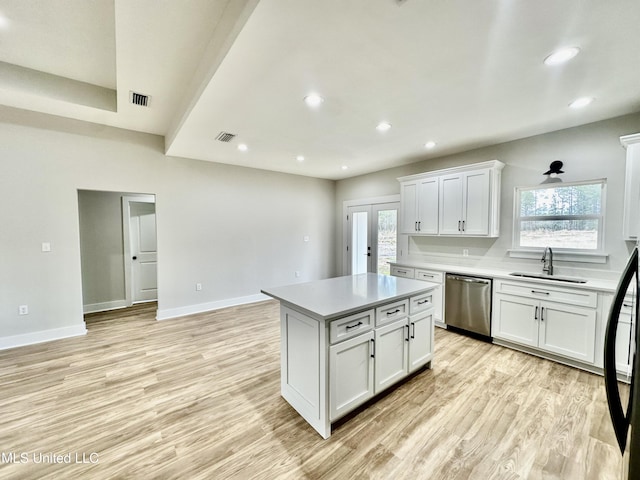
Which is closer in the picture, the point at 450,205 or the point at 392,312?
the point at 392,312

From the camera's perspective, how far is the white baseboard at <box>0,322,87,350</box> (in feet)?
10.9

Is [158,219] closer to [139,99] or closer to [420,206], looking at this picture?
[139,99]

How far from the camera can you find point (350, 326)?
6.50 feet

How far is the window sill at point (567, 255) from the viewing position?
3.06m

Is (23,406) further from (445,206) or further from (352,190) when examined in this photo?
(352,190)

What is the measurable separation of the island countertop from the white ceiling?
1.76m

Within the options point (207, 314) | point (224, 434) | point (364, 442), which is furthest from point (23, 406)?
point (364, 442)

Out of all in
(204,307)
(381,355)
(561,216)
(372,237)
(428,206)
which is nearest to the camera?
(381,355)

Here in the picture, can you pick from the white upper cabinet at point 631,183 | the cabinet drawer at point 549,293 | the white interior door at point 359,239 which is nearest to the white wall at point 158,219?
the white interior door at point 359,239

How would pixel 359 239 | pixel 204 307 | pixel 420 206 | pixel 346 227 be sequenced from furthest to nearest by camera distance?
pixel 346 227, pixel 359 239, pixel 204 307, pixel 420 206

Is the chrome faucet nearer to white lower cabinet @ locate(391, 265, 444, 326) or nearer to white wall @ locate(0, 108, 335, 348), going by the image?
white lower cabinet @ locate(391, 265, 444, 326)

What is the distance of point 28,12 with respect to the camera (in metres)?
2.05

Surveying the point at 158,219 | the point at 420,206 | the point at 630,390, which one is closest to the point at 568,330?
the point at 420,206

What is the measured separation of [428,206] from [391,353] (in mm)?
2755
